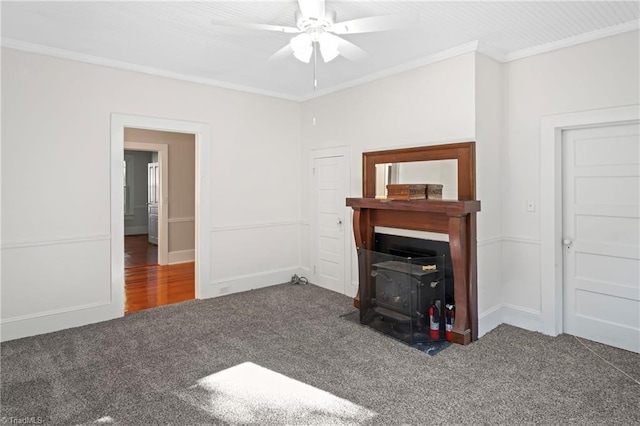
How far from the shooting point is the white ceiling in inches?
107

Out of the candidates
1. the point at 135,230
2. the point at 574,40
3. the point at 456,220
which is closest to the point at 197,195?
the point at 456,220

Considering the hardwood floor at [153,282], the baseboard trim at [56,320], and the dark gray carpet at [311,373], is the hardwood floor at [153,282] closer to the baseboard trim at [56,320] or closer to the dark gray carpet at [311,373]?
the baseboard trim at [56,320]

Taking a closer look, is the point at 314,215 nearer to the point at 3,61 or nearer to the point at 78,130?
the point at 78,130

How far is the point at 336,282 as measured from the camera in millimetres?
4949

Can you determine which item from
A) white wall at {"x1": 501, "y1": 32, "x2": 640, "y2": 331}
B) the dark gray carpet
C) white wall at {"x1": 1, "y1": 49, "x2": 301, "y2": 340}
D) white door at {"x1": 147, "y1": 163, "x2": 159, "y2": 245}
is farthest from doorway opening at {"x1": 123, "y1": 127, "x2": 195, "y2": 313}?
white wall at {"x1": 501, "y1": 32, "x2": 640, "y2": 331}

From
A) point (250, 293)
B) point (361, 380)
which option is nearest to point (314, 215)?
point (250, 293)

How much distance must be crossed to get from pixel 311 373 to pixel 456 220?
1.73 meters

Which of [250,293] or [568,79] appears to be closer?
[568,79]

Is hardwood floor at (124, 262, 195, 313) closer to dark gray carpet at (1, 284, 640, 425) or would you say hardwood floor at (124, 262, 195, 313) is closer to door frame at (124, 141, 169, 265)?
door frame at (124, 141, 169, 265)

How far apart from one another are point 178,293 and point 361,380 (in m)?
3.13

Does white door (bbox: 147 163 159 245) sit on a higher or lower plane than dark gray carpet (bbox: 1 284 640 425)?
higher

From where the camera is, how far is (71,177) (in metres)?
3.67

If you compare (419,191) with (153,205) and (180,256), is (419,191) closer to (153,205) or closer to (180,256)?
(180,256)

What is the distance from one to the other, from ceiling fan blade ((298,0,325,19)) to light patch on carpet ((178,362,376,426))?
98.6 inches
